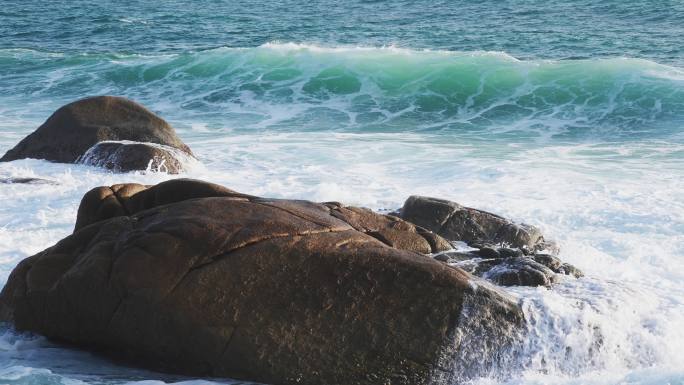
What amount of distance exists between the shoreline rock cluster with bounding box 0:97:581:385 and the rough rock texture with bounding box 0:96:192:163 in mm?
5485

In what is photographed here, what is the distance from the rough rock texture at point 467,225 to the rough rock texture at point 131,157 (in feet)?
12.9

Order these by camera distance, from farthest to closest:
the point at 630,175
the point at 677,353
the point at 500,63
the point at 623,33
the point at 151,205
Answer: the point at 623,33
the point at 500,63
the point at 630,175
the point at 151,205
the point at 677,353

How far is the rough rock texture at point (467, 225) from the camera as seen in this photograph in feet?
23.6

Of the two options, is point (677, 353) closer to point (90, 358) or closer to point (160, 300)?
point (160, 300)

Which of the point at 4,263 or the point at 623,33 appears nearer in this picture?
the point at 4,263

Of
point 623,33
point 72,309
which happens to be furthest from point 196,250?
point 623,33

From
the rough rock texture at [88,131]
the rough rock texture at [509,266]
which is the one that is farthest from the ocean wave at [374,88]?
the rough rock texture at [509,266]

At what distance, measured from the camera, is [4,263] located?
276 inches

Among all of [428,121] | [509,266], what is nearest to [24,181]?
[509,266]

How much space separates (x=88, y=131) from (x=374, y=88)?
895 centimetres

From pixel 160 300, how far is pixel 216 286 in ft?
0.99

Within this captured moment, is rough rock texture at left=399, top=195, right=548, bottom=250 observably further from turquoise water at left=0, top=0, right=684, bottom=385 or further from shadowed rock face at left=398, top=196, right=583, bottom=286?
turquoise water at left=0, top=0, right=684, bottom=385

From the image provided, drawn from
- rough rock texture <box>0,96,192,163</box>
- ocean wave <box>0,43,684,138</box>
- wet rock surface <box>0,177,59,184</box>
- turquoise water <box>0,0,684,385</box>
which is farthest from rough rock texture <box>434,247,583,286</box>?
ocean wave <box>0,43,684,138</box>

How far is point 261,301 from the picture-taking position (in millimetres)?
4895
